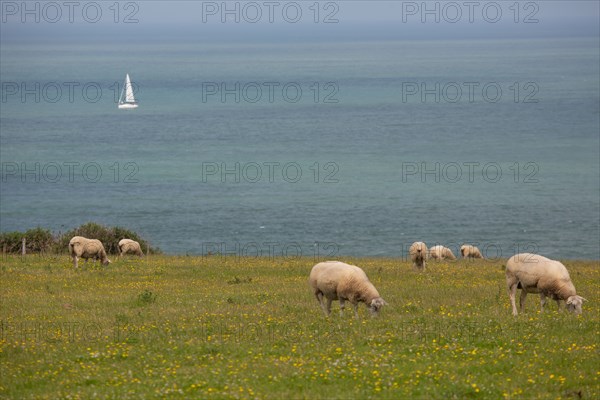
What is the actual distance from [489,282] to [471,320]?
10845 mm

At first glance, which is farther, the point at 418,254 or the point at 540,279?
the point at 418,254

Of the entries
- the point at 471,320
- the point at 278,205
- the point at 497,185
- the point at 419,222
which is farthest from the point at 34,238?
the point at 497,185

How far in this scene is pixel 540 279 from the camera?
89.4 ft

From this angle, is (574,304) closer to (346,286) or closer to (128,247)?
(346,286)

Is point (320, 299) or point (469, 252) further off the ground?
point (320, 299)

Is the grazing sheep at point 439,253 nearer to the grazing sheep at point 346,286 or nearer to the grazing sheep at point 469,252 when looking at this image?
the grazing sheep at point 469,252

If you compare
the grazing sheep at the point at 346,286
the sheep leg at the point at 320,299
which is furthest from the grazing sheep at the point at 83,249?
the grazing sheep at the point at 346,286

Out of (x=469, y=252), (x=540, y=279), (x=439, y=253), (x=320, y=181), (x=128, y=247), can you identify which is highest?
(x=320, y=181)

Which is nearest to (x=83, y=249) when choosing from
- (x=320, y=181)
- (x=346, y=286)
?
(x=346, y=286)

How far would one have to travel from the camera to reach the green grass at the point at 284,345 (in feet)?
64.6

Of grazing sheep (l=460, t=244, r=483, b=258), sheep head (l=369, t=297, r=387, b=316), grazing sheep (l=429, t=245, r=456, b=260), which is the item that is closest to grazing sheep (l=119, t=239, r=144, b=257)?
grazing sheep (l=429, t=245, r=456, b=260)

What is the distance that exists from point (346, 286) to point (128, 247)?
2392cm

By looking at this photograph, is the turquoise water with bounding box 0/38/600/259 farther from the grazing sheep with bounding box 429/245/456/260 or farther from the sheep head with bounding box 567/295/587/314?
the sheep head with bounding box 567/295/587/314

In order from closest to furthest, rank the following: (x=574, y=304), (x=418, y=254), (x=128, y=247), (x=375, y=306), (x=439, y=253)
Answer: (x=574, y=304) < (x=375, y=306) < (x=418, y=254) < (x=128, y=247) < (x=439, y=253)
